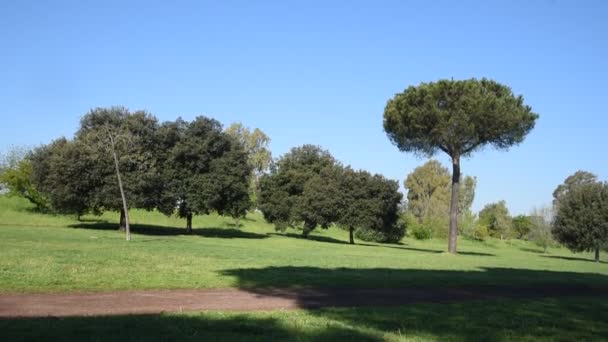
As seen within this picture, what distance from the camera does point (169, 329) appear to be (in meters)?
8.64

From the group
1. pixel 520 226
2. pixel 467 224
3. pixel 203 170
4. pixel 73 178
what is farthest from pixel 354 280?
pixel 520 226

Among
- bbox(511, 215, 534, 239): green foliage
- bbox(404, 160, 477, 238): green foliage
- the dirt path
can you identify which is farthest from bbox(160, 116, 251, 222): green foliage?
bbox(511, 215, 534, 239): green foliage

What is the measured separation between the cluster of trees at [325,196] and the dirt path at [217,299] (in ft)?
143

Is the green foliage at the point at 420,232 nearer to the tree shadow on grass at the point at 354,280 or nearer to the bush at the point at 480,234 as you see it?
the bush at the point at 480,234

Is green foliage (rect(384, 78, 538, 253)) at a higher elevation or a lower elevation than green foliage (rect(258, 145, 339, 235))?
higher

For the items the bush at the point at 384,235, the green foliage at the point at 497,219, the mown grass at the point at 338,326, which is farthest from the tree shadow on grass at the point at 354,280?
the green foliage at the point at 497,219

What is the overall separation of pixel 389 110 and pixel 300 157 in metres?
24.7

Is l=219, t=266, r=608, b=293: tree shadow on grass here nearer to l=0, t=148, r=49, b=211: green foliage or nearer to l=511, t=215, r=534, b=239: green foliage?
l=0, t=148, r=49, b=211: green foliage

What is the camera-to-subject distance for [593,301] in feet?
54.3

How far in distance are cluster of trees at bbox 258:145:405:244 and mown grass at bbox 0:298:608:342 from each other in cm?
4881

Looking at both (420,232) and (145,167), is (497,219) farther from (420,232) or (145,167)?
(145,167)

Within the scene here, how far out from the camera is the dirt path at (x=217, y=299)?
11320 mm

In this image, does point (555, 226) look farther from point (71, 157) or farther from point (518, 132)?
point (71, 157)

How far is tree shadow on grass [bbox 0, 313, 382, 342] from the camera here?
7.85m
